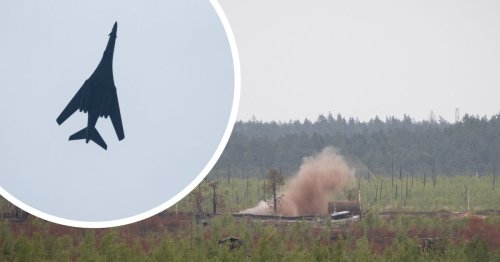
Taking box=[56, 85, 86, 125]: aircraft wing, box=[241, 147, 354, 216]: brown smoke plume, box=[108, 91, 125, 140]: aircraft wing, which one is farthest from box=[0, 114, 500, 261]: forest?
box=[56, 85, 86, 125]: aircraft wing

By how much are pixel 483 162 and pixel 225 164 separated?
3252 centimetres

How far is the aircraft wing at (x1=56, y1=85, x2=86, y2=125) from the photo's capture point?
18641mm

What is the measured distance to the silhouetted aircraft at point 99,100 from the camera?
18781 millimetres

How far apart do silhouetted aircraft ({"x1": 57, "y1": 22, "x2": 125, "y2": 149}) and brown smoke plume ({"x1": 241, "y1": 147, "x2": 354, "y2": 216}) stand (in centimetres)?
4838

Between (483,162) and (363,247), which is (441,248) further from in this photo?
(483,162)

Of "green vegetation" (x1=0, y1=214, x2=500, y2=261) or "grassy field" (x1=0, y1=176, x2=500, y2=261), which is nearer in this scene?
"green vegetation" (x1=0, y1=214, x2=500, y2=261)

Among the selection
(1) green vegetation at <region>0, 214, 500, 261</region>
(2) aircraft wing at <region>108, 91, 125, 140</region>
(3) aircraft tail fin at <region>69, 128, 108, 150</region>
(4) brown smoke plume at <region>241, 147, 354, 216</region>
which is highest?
(2) aircraft wing at <region>108, 91, 125, 140</region>

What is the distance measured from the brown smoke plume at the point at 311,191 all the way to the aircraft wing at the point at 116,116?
4833cm

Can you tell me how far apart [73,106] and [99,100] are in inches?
18.9

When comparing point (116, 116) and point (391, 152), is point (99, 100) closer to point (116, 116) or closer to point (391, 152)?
point (116, 116)

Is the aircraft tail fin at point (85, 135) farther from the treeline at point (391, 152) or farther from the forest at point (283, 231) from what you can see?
the treeline at point (391, 152)

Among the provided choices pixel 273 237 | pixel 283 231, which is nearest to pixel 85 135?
pixel 273 237

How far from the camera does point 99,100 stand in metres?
18.9

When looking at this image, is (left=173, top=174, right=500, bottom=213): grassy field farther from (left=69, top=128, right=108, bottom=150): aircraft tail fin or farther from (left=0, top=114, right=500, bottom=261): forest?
(left=69, top=128, right=108, bottom=150): aircraft tail fin
